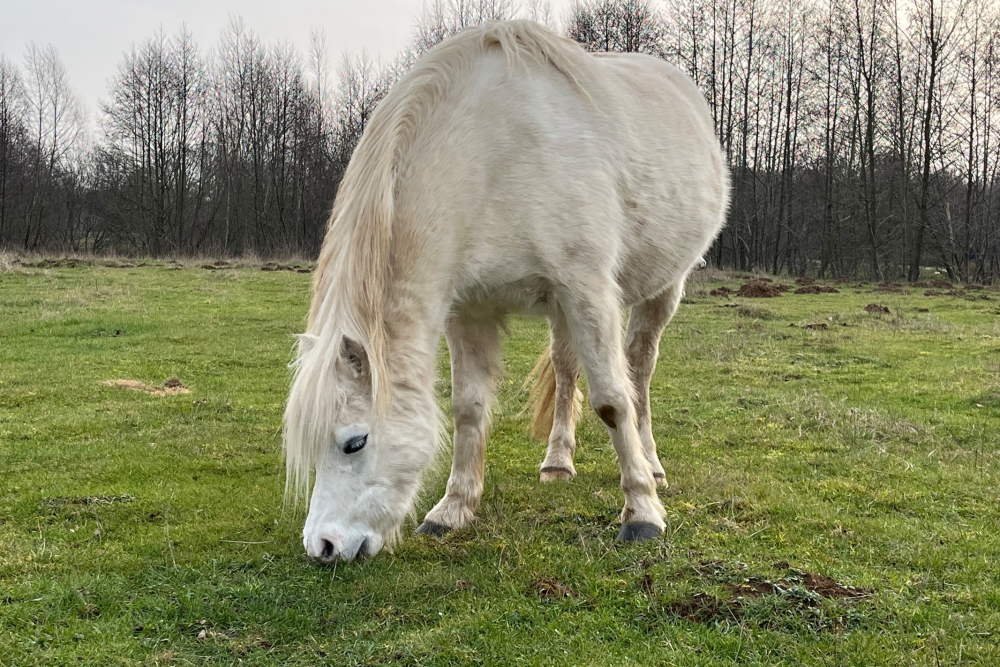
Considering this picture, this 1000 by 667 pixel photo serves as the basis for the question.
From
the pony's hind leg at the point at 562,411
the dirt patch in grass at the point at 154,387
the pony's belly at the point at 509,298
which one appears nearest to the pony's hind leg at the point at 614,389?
the pony's belly at the point at 509,298

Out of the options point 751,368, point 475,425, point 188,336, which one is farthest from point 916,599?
point 188,336

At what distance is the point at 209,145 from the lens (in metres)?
34.1

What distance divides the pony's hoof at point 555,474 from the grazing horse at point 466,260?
66 centimetres

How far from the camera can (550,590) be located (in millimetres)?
2816

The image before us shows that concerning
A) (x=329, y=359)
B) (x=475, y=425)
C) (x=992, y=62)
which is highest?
(x=992, y=62)

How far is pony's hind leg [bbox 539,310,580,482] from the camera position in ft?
14.6

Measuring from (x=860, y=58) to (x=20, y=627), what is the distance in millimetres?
29512

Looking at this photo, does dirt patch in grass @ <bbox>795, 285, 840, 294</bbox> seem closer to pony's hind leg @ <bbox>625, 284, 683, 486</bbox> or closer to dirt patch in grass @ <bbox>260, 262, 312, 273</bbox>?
dirt patch in grass @ <bbox>260, 262, 312, 273</bbox>

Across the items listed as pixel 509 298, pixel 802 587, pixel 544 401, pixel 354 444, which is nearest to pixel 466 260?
pixel 509 298

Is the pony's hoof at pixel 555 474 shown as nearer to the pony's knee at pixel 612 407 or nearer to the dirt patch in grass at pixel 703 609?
the pony's knee at pixel 612 407

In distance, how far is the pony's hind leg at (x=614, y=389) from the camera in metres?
3.32

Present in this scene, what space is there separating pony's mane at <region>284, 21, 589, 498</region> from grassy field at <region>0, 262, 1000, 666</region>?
0.61 metres

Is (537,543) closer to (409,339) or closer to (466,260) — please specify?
(409,339)

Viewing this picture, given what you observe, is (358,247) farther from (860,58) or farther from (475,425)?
(860,58)
